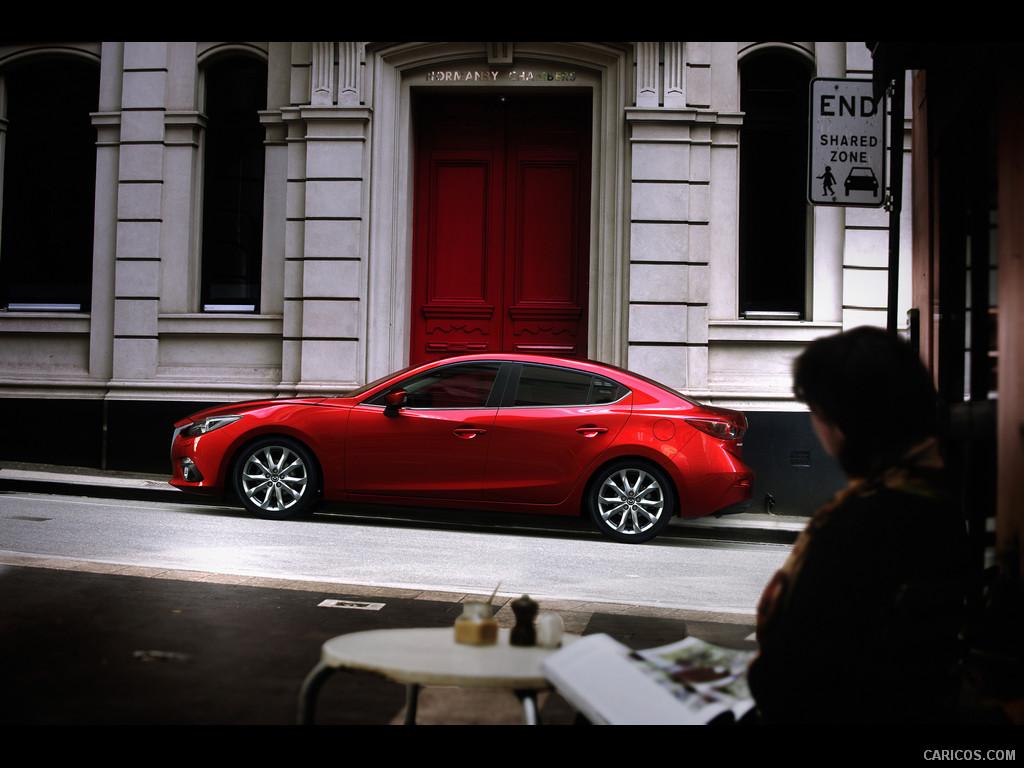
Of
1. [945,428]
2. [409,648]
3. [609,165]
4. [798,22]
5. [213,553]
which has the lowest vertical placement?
[213,553]

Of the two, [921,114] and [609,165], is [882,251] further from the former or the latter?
[921,114]

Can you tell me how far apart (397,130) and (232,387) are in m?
3.98

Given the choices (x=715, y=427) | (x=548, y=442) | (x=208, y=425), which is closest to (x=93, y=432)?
(x=208, y=425)

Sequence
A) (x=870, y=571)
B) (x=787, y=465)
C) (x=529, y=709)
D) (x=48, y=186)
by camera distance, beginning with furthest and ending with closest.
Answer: (x=48, y=186) → (x=787, y=465) → (x=529, y=709) → (x=870, y=571)

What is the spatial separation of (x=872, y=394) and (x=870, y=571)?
37cm

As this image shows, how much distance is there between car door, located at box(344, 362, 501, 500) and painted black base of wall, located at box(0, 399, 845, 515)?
3.96 metres

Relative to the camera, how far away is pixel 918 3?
12.2 ft

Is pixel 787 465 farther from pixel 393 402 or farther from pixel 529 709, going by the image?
pixel 529 709

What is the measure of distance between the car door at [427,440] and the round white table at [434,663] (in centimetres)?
609

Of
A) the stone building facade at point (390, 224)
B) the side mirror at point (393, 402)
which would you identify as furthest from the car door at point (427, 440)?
the stone building facade at point (390, 224)

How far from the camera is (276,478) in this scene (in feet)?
29.9

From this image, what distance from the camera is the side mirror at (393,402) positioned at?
8930 mm

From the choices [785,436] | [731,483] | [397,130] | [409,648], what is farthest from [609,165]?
[409,648]

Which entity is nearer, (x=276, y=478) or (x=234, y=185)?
(x=276, y=478)
